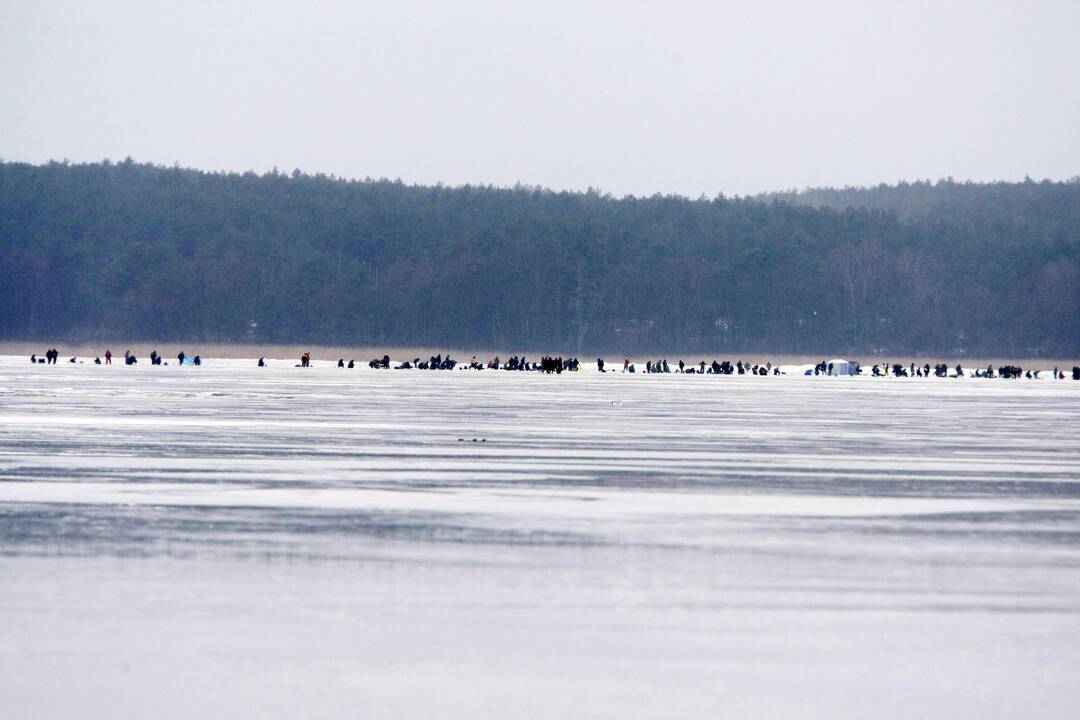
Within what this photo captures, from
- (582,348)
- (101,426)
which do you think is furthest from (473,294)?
(101,426)

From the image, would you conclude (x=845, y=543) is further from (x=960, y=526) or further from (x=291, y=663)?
(x=291, y=663)

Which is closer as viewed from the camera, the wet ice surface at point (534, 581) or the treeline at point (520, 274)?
the wet ice surface at point (534, 581)

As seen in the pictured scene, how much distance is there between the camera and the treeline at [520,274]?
164125mm

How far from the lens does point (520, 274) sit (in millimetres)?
169250

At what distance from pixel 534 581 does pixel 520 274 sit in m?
160

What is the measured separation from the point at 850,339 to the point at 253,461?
478 feet

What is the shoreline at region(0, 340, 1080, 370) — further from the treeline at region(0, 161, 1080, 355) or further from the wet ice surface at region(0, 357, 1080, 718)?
the wet ice surface at region(0, 357, 1080, 718)

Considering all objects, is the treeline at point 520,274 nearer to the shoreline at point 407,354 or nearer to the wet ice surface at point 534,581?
the shoreline at point 407,354

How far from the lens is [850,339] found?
161 m

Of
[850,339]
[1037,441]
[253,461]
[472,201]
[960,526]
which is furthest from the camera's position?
[472,201]

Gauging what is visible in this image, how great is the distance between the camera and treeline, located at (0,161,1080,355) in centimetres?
16412

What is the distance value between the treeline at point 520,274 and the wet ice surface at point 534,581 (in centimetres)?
14381

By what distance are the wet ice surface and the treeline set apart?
14381cm

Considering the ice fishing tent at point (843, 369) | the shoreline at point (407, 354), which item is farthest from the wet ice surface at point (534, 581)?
the shoreline at point (407, 354)
